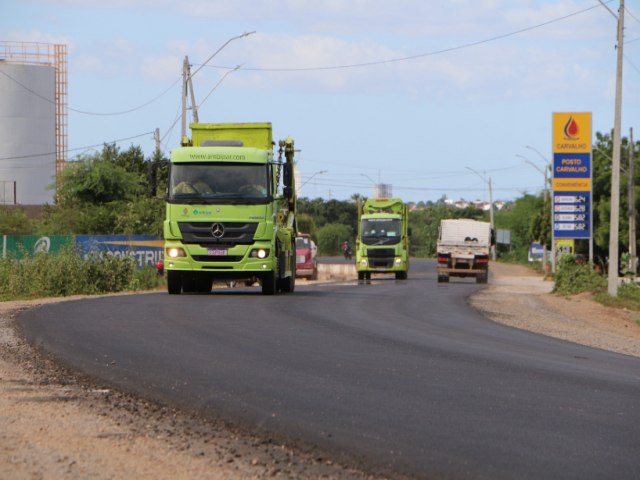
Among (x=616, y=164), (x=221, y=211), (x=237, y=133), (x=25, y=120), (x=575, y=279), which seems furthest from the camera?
(x=25, y=120)

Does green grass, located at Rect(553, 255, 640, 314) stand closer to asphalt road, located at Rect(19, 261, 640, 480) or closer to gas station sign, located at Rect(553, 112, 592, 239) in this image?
gas station sign, located at Rect(553, 112, 592, 239)

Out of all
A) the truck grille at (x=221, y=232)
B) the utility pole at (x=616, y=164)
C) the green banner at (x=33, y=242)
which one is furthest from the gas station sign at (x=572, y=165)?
the truck grille at (x=221, y=232)

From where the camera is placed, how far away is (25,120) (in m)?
81.4

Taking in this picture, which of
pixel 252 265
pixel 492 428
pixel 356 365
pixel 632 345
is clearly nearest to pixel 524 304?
pixel 252 265

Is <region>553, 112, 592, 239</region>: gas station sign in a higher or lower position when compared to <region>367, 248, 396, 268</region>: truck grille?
higher

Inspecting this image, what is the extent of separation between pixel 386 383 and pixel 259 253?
14.3 m

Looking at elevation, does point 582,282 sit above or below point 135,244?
below

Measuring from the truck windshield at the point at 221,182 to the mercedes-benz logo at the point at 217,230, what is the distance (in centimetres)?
63

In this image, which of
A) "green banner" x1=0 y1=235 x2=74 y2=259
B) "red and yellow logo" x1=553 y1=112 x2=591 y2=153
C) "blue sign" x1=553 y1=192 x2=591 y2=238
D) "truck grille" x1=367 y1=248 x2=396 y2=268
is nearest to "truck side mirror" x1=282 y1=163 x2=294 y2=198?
"green banner" x1=0 y1=235 x2=74 y2=259

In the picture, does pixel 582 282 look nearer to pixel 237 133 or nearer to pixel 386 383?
pixel 237 133

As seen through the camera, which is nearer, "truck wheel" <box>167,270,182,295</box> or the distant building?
"truck wheel" <box>167,270,182,295</box>

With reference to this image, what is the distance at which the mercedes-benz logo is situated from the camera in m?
24.7

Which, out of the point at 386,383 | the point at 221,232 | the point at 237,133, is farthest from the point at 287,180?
the point at 386,383

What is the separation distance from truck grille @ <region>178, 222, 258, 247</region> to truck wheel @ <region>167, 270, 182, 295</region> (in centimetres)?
117
